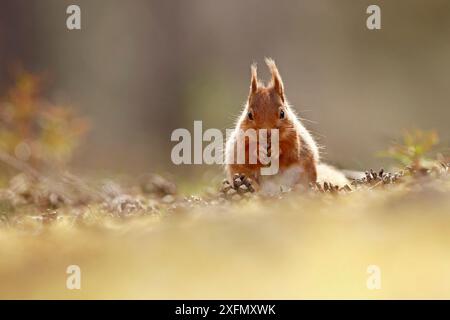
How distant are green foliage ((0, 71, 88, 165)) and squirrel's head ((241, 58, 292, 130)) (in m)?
1.02

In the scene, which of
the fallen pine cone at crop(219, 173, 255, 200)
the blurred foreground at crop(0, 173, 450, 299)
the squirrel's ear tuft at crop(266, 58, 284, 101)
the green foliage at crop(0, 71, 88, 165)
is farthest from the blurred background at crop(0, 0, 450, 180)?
the blurred foreground at crop(0, 173, 450, 299)

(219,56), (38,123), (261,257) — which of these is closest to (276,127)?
(261,257)

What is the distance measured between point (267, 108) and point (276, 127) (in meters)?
0.08

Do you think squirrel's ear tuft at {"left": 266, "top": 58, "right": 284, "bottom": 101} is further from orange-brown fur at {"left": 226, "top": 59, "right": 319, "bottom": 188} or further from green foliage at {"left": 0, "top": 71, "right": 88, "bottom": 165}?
green foliage at {"left": 0, "top": 71, "right": 88, "bottom": 165}

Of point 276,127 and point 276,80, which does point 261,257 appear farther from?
point 276,80

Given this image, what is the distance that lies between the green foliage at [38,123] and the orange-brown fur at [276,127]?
95 centimetres

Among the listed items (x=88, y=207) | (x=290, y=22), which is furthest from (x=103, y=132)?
(x=88, y=207)

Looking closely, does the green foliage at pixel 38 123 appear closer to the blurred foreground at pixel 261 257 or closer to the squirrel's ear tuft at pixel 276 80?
the squirrel's ear tuft at pixel 276 80

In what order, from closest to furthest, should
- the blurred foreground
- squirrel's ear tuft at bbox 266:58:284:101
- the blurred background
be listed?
the blurred foreground → squirrel's ear tuft at bbox 266:58:284:101 → the blurred background

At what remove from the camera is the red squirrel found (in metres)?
2.45

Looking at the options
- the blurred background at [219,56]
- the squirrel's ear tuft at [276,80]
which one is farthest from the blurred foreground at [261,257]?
the blurred background at [219,56]

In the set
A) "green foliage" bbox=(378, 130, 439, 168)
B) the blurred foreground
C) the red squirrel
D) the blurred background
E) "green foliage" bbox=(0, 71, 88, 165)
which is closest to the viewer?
the blurred foreground
